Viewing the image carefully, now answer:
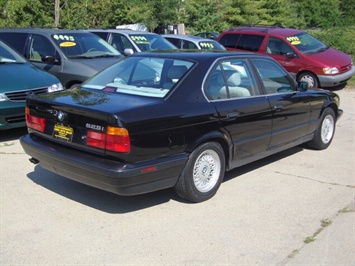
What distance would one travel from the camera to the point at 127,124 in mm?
3957

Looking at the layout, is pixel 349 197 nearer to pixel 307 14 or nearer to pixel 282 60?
pixel 282 60

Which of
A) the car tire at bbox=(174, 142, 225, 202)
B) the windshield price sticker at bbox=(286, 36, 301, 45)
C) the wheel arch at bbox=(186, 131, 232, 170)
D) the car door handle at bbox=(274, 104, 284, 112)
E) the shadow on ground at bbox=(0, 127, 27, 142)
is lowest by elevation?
the shadow on ground at bbox=(0, 127, 27, 142)

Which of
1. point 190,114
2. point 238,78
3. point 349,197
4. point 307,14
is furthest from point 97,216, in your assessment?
point 307,14

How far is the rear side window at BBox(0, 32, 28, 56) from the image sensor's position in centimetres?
936

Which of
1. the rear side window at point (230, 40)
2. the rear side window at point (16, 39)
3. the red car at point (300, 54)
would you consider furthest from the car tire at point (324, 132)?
the rear side window at point (230, 40)

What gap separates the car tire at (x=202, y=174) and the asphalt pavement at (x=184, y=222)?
0.42 feet

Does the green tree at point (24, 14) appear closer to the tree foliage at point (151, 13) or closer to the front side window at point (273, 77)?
the tree foliage at point (151, 13)

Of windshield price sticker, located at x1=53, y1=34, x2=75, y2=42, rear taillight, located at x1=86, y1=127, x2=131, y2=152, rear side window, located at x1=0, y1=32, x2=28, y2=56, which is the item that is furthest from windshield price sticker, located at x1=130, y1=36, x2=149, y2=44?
rear taillight, located at x1=86, y1=127, x2=131, y2=152

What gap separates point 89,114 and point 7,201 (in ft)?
4.69

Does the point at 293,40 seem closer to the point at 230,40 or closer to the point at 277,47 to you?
the point at 277,47

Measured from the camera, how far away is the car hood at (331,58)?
506 inches

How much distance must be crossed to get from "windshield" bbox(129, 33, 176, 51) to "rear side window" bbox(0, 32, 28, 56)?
3103 millimetres

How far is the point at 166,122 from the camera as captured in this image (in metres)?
4.22

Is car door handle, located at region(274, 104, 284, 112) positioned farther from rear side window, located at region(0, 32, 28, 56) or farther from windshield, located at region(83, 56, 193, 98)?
rear side window, located at region(0, 32, 28, 56)
